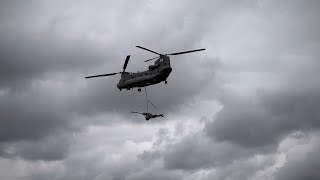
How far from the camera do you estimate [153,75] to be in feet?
355

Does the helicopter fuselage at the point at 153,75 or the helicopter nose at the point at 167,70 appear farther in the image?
the helicopter fuselage at the point at 153,75

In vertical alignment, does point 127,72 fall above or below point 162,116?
above

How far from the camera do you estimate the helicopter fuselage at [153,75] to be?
106812 mm

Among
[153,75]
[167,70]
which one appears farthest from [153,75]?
[167,70]

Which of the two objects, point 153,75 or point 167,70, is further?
point 153,75

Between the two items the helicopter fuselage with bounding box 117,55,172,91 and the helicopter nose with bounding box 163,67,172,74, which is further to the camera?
the helicopter fuselage with bounding box 117,55,172,91

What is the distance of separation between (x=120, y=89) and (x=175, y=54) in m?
21.0

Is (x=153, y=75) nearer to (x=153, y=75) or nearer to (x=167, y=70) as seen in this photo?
(x=153, y=75)

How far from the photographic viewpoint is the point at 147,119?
11706 cm

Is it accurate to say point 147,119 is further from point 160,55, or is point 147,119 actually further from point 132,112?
point 160,55

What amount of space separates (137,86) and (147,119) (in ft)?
30.4

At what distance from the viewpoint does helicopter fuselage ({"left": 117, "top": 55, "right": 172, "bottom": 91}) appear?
107 metres

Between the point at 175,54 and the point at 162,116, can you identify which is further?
the point at 162,116

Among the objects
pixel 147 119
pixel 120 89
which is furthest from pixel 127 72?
pixel 147 119
